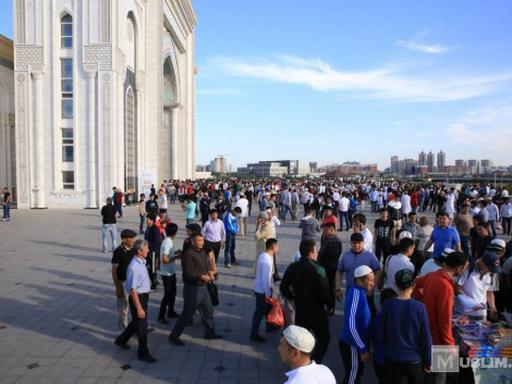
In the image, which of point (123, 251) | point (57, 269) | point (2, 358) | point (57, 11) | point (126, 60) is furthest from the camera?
point (126, 60)

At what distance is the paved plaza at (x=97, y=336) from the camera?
496cm

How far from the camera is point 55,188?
23.5m

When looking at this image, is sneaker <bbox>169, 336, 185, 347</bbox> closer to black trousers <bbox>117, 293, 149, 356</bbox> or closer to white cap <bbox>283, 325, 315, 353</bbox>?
black trousers <bbox>117, 293, 149, 356</bbox>

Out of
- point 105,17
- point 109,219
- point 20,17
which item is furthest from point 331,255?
point 20,17

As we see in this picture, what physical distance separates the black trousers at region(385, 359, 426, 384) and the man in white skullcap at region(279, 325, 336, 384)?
124 cm

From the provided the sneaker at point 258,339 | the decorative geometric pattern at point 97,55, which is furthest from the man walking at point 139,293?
A: the decorative geometric pattern at point 97,55

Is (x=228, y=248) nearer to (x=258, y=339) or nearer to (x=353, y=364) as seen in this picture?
(x=258, y=339)

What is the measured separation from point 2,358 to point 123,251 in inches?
75.7

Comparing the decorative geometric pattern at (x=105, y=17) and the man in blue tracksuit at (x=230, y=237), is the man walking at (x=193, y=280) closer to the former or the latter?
the man in blue tracksuit at (x=230, y=237)

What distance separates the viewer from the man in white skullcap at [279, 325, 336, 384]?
2.55 metres

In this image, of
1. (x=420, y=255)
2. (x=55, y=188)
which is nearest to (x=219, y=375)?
(x=420, y=255)

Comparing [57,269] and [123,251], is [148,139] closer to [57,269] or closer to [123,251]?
[57,269]

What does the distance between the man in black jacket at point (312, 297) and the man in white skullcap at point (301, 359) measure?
1.90 m

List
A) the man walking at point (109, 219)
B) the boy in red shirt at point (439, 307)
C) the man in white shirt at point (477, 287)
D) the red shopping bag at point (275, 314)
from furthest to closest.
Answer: the man walking at point (109, 219) < the red shopping bag at point (275, 314) < the man in white shirt at point (477, 287) < the boy in red shirt at point (439, 307)
